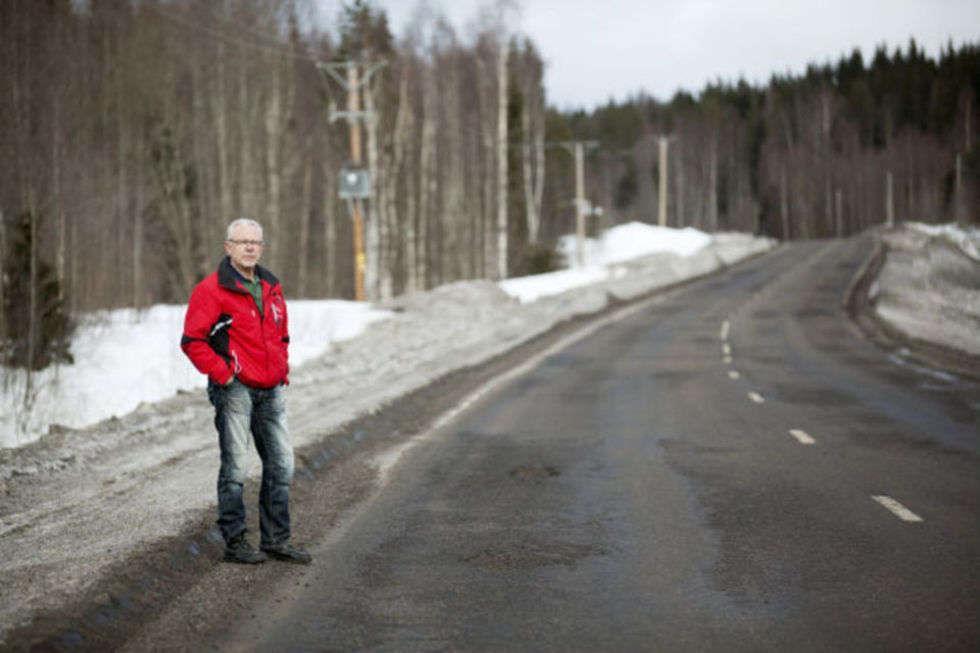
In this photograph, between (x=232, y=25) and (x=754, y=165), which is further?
(x=754, y=165)

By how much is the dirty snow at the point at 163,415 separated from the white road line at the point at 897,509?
199 inches

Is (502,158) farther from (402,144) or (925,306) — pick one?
(925,306)

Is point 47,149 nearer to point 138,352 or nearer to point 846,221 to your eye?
point 138,352

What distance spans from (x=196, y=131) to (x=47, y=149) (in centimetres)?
2678

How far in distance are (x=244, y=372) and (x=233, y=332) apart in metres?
0.24

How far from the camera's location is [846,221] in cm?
15112

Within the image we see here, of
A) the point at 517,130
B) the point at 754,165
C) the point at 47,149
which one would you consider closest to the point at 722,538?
the point at 47,149

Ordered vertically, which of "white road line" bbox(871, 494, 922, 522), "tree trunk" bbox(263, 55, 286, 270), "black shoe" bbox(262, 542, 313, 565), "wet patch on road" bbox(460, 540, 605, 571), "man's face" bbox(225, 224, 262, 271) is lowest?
"white road line" bbox(871, 494, 922, 522)

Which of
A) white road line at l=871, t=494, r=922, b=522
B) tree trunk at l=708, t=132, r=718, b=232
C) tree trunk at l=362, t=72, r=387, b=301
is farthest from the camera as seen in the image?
tree trunk at l=708, t=132, r=718, b=232

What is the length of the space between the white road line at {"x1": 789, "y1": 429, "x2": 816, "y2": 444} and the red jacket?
24.5 ft

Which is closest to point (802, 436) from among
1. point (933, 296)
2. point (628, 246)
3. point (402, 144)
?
point (933, 296)

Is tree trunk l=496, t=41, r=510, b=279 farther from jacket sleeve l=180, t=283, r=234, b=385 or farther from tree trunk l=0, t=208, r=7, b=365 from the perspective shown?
jacket sleeve l=180, t=283, r=234, b=385

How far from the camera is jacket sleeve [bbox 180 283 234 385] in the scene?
Result: 6812 mm

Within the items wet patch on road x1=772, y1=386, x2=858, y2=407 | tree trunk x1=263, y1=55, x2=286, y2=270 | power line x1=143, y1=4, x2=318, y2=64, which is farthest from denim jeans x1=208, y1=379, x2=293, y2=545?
tree trunk x1=263, y1=55, x2=286, y2=270
